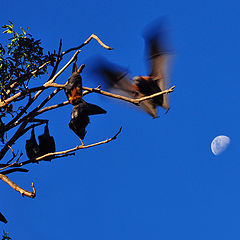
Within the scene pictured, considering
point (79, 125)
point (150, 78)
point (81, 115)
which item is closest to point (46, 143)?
point (79, 125)

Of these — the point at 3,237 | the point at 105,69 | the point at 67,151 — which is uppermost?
the point at 105,69

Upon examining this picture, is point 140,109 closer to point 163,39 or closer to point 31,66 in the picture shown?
point 163,39

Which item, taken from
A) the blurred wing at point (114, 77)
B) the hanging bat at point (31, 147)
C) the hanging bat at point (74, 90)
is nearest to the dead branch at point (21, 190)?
the hanging bat at point (31, 147)

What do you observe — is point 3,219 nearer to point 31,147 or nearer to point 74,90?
point 31,147

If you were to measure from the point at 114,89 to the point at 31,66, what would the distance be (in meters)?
2.15

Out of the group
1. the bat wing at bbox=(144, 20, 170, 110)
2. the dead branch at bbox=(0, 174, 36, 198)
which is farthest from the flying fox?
the dead branch at bbox=(0, 174, 36, 198)

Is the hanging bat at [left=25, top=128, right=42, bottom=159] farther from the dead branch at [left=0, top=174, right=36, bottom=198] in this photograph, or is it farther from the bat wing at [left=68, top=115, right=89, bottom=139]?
the bat wing at [left=68, top=115, right=89, bottom=139]

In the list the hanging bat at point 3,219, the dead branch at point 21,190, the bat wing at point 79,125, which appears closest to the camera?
the dead branch at point 21,190

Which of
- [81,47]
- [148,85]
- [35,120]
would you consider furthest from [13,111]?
[148,85]

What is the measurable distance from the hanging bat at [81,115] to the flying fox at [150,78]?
1679 millimetres

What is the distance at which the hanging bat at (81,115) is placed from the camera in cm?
618

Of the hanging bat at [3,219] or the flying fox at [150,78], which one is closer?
the hanging bat at [3,219]

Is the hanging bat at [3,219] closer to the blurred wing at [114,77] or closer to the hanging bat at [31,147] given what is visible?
the hanging bat at [31,147]

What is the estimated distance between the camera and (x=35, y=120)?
7.46 metres
